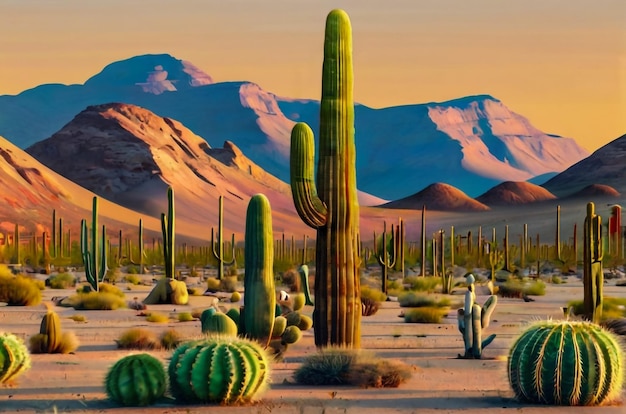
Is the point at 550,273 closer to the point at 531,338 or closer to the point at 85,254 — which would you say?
the point at 85,254


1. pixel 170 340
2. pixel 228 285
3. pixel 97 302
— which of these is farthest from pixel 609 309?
pixel 228 285

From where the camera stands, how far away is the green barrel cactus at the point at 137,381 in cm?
1411

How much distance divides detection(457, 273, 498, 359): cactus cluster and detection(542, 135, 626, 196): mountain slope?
11991 centimetres

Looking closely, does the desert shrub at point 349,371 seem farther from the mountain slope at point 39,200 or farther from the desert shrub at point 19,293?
the mountain slope at point 39,200

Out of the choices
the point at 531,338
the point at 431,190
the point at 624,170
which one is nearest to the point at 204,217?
the point at 431,190

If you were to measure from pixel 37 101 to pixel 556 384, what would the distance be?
19019cm

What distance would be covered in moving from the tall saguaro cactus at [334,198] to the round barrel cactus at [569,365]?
3.98 metres

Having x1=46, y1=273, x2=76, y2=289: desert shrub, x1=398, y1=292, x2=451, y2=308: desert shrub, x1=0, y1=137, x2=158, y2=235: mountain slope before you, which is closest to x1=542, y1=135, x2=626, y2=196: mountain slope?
x1=0, y1=137, x2=158, y2=235: mountain slope

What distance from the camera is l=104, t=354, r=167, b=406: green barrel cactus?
14109mm

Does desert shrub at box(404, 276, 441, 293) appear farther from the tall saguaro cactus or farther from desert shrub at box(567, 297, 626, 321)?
the tall saguaro cactus

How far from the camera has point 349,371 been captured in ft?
53.7

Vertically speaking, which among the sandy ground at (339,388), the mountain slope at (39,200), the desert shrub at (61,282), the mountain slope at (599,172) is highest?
the mountain slope at (599,172)

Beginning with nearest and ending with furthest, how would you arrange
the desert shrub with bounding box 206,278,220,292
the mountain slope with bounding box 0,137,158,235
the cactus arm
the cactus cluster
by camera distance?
the cactus arm
the cactus cluster
the desert shrub with bounding box 206,278,220,292
the mountain slope with bounding box 0,137,158,235

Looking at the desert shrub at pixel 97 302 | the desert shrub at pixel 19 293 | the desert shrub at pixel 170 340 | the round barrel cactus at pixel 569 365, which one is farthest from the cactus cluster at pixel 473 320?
the desert shrub at pixel 19 293
